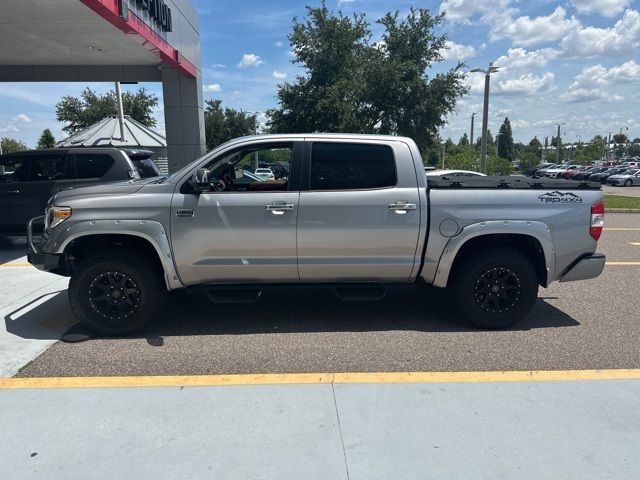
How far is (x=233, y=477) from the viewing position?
2699mm

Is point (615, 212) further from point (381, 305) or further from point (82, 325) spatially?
point (82, 325)

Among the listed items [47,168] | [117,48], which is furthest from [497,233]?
[117,48]

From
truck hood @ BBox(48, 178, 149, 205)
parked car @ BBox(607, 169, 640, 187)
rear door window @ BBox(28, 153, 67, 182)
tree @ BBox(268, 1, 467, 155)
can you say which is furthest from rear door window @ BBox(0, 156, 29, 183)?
parked car @ BBox(607, 169, 640, 187)

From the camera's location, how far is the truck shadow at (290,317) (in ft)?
16.4

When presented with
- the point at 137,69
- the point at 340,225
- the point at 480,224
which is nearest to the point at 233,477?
the point at 340,225

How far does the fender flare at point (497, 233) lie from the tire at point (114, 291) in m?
2.83

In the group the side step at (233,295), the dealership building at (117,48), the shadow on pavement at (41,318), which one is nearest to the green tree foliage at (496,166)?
the dealership building at (117,48)

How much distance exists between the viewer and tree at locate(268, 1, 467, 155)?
27953mm

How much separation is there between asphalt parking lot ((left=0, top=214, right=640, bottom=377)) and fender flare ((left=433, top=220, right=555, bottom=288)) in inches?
23.5

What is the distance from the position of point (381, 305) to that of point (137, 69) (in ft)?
44.2

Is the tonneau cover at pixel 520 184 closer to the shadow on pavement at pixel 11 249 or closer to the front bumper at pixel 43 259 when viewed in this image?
the front bumper at pixel 43 259

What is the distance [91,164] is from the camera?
8.98 metres

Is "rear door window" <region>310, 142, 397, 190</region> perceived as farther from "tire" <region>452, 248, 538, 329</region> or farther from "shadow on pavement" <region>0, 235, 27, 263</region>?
"shadow on pavement" <region>0, 235, 27, 263</region>

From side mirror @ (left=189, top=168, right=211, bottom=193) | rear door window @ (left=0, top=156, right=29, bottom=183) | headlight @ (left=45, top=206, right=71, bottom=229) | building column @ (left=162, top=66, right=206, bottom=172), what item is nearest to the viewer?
side mirror @ (left=189, top=168, right=211, bottom=193)
